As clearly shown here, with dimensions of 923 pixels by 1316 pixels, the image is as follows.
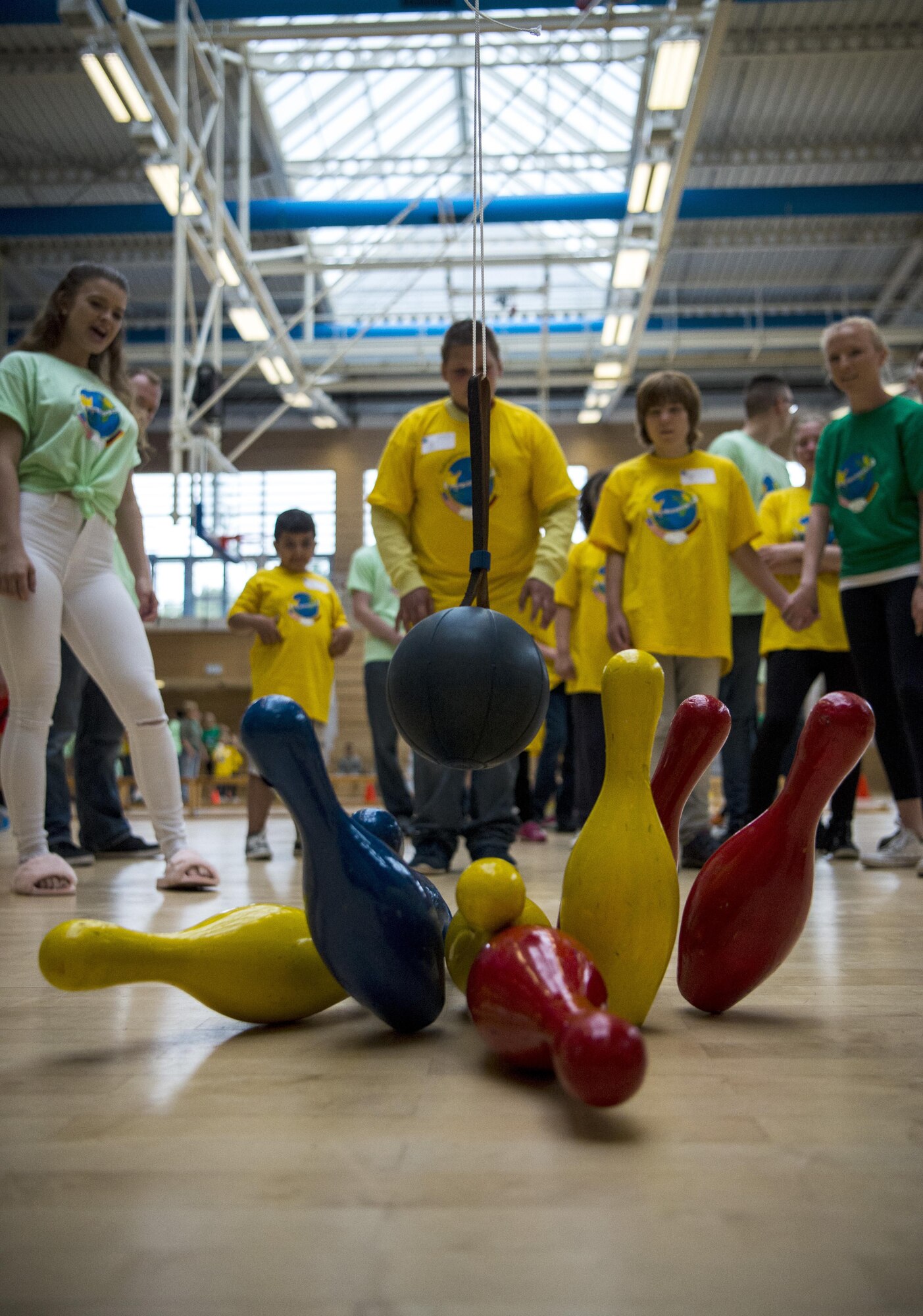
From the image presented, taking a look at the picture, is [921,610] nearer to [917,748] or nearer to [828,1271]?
[917,748]

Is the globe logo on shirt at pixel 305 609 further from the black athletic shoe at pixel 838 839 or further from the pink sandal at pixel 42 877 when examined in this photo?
the black athletic shoe at pixel 838 839

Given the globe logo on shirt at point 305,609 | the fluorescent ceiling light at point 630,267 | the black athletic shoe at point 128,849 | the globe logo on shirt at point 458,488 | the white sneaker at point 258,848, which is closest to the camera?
the globe logo on shirt at point 458,488

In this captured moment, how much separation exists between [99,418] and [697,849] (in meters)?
1.99

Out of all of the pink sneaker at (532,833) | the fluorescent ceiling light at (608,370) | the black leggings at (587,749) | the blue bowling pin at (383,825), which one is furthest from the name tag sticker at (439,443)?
the fluorescent ceiling light at (608,370)

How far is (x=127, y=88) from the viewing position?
20.3 ft

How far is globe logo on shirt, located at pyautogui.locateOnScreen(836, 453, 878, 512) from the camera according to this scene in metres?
3.11

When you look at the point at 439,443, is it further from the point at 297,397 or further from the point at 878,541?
the point at 297,397

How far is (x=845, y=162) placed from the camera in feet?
32.1

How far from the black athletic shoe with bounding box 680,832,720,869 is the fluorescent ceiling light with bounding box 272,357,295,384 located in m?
8.75

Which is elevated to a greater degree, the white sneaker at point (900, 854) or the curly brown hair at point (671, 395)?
the curly brown hair at point (671, 395)

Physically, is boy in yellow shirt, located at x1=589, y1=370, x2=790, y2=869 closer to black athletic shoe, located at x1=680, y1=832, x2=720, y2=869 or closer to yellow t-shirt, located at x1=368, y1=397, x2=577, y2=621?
black athletic shoe, located at x1=680, y1=832, x2=720, y2=869

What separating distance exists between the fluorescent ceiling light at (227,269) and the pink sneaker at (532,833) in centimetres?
511

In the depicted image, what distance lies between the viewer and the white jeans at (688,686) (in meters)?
3.08

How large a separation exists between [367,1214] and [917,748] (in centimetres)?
253
